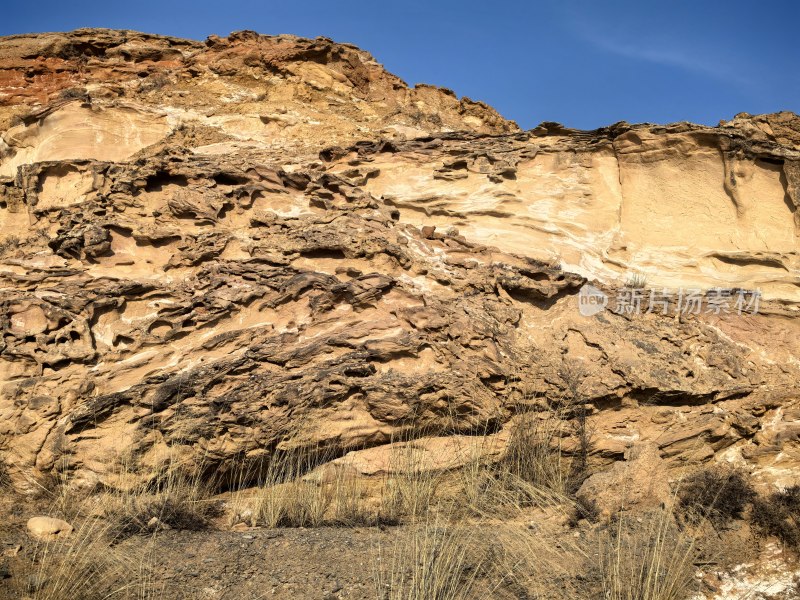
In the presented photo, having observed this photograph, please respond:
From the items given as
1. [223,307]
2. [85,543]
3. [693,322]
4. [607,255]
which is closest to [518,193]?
[607,255]

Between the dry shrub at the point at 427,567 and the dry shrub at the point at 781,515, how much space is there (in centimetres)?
200

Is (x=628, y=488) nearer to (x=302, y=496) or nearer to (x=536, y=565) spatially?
(x=536, y=565)

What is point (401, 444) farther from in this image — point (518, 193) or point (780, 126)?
point (780, 126)

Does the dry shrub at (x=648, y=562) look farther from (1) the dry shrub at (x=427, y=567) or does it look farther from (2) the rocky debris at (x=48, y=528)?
(2) the rocky debris at (x=48, y=528)

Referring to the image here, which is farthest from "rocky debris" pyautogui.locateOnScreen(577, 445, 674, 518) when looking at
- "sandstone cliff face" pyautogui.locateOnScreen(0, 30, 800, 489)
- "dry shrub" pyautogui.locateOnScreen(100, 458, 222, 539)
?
"dry shrub" pyautogui.locateOnScreen(100, 458, 222, 539)

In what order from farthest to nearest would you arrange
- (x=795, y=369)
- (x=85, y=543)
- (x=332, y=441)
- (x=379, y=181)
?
(x=379, y=181) → (x=795, y=369) → (x=332, y=441) → (x=85, y=543)

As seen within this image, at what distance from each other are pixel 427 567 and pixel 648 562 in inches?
52.1

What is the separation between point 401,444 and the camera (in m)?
4.95

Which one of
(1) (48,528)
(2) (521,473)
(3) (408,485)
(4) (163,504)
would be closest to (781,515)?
(2) (521,473)

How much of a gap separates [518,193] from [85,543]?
16.0 feet

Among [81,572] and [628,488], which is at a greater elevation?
[628,488]

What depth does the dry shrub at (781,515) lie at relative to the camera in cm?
435

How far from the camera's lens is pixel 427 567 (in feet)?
12.0

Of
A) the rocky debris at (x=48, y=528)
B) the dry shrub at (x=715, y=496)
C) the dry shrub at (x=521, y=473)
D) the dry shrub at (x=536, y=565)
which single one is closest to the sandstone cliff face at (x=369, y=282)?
the dry shrub at (x=521, y=473)
